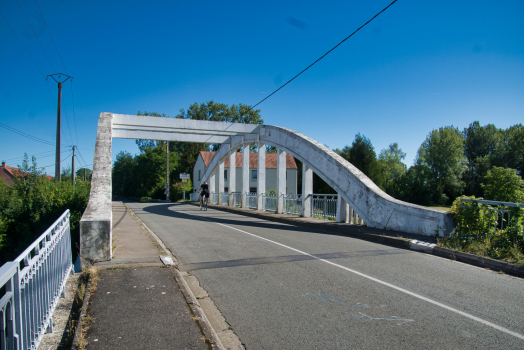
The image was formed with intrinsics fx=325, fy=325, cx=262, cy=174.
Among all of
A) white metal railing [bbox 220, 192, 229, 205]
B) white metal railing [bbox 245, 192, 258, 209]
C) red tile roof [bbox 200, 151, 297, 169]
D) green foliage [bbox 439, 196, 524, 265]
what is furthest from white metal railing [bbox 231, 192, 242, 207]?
red tile roof [bbox 200, 151, 297, 169]

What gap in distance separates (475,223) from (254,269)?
5.84 meters

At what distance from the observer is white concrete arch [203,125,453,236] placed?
9.45m

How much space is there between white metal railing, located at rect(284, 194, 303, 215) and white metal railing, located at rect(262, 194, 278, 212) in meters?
0.95

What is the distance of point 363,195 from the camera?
11.9 meters

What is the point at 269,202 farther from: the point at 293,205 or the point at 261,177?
the point at 293,205

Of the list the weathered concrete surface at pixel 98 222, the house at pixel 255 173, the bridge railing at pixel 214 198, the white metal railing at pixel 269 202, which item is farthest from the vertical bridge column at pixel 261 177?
the house at pixel 255 173

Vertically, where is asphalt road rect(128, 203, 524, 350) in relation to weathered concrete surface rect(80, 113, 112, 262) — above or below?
below

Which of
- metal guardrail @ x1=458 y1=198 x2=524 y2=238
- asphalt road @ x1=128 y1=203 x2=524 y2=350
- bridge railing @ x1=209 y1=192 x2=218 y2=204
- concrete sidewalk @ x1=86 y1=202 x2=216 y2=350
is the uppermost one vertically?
metal guardrail @ x1=458 y1=198 x2=524 y2=238

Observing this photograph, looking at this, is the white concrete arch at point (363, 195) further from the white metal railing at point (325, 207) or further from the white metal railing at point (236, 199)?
the white metal railing at point (236, 199)

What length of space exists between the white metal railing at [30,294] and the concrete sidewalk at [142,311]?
519 millimetres

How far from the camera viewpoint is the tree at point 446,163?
59194 mm

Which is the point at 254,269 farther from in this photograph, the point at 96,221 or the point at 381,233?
the point at 381,233

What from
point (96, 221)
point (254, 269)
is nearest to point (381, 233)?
point (254, 269)

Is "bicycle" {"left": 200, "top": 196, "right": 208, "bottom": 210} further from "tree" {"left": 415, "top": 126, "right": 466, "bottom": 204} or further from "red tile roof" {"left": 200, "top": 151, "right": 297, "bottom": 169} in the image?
"tree" {"left": 415, "top": 126, "right": 466, "bottom": 204}
